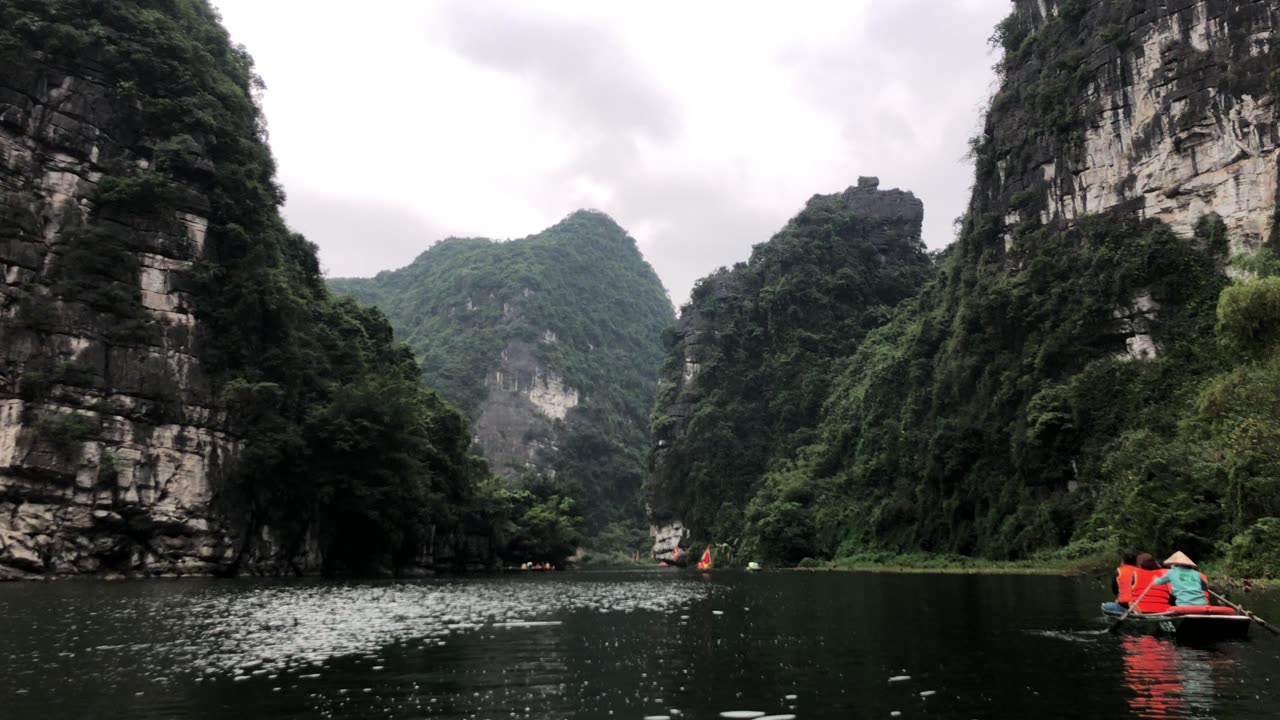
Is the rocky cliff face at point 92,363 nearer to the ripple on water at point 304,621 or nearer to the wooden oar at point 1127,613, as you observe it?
the ripple on water at point 304,621

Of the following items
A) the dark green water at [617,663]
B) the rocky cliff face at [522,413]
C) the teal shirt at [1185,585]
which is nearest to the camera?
the dark green water at [617,663]

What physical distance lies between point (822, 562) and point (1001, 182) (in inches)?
1187

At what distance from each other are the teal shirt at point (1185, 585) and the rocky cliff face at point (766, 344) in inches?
2713

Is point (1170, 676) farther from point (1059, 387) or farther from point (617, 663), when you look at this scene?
point (1059, 387)

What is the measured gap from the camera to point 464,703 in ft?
31.4

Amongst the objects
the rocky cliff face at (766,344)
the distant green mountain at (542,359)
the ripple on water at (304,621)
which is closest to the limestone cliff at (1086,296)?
the ripple on water at (304,621)

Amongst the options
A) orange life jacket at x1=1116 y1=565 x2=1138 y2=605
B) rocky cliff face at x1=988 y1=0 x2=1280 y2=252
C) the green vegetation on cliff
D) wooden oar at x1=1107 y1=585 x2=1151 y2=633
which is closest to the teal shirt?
wooden oar at x1=1107 y1=585 x2=1151 y2=633

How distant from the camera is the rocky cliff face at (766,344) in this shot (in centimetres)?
8981

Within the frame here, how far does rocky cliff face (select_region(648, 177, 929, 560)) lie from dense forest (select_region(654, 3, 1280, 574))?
11.0 m

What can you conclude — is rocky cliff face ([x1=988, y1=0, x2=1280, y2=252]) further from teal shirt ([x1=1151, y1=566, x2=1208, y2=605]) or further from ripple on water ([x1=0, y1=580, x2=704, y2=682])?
teal shirt ([x1=1151, y1=566, x2=1208, y2=605])

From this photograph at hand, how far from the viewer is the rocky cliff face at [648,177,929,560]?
295 ft

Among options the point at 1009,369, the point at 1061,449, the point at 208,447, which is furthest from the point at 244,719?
the point at 1009,369

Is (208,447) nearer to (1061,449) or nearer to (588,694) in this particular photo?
(588,694)

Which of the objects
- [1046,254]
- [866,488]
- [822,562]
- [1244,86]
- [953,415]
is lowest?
[822,562]
